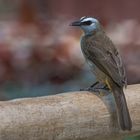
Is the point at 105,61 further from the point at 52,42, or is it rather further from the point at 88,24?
the point at 52,42

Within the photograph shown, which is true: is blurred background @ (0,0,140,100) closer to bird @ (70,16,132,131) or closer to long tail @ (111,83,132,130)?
bird @ (70,16,132,131)

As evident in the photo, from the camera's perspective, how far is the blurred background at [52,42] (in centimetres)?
523

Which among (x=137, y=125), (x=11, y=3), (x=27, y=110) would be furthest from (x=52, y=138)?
(x=11, y=3)

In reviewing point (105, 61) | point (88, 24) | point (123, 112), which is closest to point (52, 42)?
point (88, 24)

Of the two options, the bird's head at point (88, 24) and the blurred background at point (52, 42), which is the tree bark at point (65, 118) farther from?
the blurred background at point (52, 42)

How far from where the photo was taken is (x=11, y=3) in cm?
516

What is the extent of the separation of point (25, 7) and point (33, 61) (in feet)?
1.26

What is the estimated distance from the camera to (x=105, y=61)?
159 inches

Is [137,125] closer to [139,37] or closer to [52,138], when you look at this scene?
[52,138]

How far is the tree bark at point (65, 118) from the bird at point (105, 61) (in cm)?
5

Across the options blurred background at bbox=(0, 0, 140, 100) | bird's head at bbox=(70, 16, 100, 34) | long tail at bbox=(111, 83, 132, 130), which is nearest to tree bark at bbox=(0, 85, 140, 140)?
long tail at bbox=(111, 83, 132, 130)

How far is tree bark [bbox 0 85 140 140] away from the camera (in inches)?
121

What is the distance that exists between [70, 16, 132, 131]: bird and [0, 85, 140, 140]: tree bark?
0.16ft

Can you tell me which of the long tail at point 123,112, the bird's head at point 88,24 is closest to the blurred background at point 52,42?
the bird's head at point 88,24
